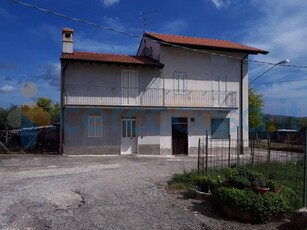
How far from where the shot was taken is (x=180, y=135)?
2152 cm

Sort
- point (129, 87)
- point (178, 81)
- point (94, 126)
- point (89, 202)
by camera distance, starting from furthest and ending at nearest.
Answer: point (178, 81) → point (129, 87) → point (94, 126) → point (89, 202)

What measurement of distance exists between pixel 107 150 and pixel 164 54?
704 cm

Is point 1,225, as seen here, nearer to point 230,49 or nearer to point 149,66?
point 149,66

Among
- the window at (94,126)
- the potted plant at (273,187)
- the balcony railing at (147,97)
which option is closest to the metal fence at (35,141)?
the window at (94,126)

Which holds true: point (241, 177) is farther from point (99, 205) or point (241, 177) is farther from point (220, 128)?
point (220, 128)

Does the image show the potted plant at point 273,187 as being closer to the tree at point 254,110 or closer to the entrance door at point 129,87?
the entrance door at point 129,87

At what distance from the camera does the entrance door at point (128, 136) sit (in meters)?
20.3

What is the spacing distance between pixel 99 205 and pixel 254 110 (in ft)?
85.8

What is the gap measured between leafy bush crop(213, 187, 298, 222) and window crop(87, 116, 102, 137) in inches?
544

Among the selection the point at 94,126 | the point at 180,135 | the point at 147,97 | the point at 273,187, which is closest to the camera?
the point at 273,187

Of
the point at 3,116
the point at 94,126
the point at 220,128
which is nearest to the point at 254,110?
the point at 220,128

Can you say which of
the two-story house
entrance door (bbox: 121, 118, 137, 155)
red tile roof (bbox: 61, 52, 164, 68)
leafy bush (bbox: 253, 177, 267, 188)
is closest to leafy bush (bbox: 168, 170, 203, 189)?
leafy bush (bbox: 253, 177, 267, 188)

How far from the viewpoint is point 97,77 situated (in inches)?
768

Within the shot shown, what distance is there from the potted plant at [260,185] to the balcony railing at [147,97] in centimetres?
1363
